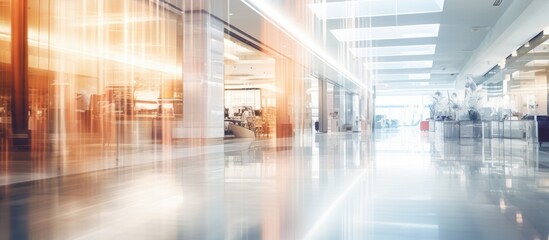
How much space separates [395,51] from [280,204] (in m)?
16.5

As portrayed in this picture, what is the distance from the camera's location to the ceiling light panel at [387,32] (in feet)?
46.1

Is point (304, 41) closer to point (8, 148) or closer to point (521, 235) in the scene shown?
point (8, 148)

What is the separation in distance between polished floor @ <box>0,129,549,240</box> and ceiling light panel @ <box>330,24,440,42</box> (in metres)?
9.42

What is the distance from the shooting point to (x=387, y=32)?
1455 centimetres

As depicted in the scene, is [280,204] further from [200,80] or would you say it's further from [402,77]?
[402,77]

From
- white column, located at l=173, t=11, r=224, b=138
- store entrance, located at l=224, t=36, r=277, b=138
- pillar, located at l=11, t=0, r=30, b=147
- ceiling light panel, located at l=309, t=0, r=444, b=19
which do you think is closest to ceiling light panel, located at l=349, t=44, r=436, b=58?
store entrance, located at l=224, t=36, r=277, b=138

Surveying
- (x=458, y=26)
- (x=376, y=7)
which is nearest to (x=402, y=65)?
(x=458, y=26)

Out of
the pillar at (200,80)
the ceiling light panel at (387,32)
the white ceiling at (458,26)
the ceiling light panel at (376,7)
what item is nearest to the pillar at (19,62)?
the pillar at (200,80)

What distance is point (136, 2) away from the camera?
916 cm

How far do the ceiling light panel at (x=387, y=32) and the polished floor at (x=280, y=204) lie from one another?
9.42 metres

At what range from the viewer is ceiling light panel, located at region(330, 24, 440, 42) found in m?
14.0

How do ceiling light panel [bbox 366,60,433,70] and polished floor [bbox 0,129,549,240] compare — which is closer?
polished floor [bbox 0,129,549,240]

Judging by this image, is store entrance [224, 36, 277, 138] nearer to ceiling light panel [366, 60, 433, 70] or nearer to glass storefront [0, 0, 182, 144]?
glass storefront [0, 0, 182, 144]

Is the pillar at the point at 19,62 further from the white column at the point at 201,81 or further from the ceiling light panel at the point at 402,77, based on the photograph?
the ceiling light panel at the point at 402,77
